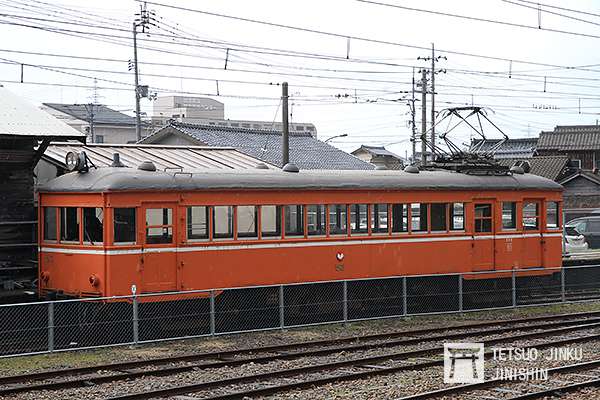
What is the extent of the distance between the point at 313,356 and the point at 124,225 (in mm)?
4164

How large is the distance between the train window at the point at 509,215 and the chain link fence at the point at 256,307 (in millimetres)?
1085

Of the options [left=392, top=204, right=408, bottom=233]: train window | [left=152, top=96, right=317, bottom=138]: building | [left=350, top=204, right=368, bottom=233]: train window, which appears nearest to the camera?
[left=350, top=204, right=368, bottom=233]: train window

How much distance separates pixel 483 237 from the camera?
21688 mm

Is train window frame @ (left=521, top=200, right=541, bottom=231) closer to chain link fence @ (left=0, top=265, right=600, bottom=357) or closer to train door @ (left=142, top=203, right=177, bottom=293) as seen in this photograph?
chain link fence @ (left=0, top=265, right=600, bottom=357)

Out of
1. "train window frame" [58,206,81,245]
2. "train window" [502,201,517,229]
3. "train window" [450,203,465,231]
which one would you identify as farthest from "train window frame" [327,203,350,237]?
"train window frame" [58,206,81,245]

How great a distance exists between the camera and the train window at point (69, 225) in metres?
17.4

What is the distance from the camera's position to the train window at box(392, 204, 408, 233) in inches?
805

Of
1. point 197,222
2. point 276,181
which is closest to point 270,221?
point 276,181

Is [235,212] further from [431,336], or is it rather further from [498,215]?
[498,215]

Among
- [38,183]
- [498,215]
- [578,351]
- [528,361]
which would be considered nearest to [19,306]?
[38,183]

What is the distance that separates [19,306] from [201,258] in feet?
11.9

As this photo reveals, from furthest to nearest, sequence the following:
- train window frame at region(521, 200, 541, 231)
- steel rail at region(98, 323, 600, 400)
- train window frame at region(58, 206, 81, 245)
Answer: train window frame at region(521, 200, 541, 231) → train window frame at region(58, 206, 81, 245) → steel rail at region(98, 323, 600, 400)

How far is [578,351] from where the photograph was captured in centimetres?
1588

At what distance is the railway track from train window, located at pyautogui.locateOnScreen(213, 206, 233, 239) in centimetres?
293
